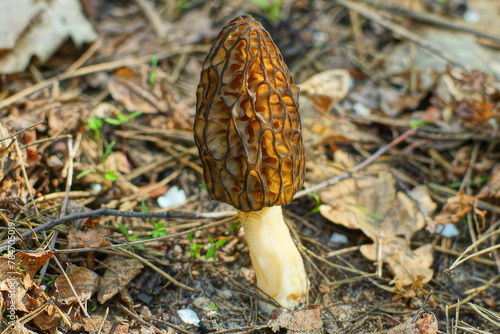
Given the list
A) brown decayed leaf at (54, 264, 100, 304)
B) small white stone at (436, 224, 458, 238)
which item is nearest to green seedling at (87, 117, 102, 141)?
brown decayed leaf at (54, 264, 100, 304)

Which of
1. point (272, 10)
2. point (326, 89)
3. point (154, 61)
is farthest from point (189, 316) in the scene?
point (272, 10)

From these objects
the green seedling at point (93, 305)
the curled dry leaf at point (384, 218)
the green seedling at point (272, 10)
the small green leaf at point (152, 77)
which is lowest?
the curled dry leaf at point (384, 218)

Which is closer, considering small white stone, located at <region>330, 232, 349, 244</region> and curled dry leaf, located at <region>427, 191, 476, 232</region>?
curled dry leaf, located at <region>427, 191, 476, 232</region>

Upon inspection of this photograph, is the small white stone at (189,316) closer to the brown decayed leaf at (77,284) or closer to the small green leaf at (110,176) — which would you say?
the brown decayed leaf at (77,284)

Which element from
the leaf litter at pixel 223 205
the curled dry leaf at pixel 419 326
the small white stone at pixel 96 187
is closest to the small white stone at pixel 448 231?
the leaf litter at pixel 223 205

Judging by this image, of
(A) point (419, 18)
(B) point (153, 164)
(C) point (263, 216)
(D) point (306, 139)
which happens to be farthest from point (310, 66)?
(C) point (263, 216)

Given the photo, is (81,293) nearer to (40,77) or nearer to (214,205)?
Result: (214,205)

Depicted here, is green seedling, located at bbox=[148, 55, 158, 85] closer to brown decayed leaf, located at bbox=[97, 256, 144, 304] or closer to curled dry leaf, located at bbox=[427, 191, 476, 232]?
→ brown decayed leaf, located at bbox=[97, 256, 144, 304]
